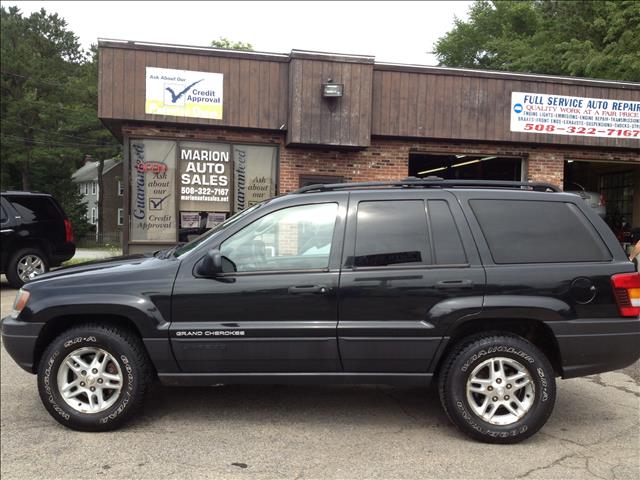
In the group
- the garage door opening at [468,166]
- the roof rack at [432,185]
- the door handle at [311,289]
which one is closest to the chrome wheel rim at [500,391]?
the door handle at [311,289]

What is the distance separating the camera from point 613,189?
50.6 feet

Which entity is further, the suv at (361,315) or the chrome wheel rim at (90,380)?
the chrome wheel rim at (90,380)

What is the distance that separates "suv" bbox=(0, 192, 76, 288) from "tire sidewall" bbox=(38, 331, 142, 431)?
265 inches

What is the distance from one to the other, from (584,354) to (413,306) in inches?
49.9

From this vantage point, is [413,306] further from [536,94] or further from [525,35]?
[525,35]

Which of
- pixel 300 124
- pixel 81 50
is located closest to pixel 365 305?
pixel 300 124

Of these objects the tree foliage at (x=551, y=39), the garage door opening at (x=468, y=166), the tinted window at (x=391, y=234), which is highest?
the tree foliage at (x=551, y=39)

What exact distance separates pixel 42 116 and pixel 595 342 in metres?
45.3

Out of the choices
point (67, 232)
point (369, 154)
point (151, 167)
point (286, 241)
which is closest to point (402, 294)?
point (286, 241)

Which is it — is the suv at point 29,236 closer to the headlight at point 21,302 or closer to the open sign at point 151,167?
the open sign at point 151,167

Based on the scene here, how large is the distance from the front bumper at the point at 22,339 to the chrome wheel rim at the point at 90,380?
266 mm

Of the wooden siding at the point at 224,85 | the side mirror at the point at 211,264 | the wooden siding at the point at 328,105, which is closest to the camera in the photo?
the side mirror at the point at 211,264

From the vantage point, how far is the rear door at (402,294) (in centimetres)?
371

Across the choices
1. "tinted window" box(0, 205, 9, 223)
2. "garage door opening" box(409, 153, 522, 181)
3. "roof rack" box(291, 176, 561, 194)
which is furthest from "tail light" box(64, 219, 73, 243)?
"roof rack" box(291, 176, 561, 194)
